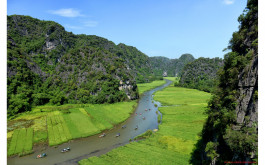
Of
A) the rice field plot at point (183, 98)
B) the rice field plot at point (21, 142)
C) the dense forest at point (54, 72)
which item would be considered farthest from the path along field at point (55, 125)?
the rice field plot at point (183, 98)

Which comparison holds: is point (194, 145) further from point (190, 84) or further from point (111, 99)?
point (190, 84)

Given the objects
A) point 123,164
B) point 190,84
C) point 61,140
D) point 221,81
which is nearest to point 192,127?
point 221,81

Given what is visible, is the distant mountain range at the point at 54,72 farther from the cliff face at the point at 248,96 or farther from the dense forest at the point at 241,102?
the cliff face at the point at 248,96

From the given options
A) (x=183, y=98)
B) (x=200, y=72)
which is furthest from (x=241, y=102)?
(x=200, y=72)

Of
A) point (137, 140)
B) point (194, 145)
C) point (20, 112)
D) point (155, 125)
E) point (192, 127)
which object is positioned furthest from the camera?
point (20, 112)

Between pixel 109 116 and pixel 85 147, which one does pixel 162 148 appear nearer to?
pixel 85 147

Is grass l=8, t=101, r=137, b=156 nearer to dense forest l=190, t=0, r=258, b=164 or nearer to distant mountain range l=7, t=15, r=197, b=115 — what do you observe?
distant mountain range l=7, t=15, r=197, b=115
